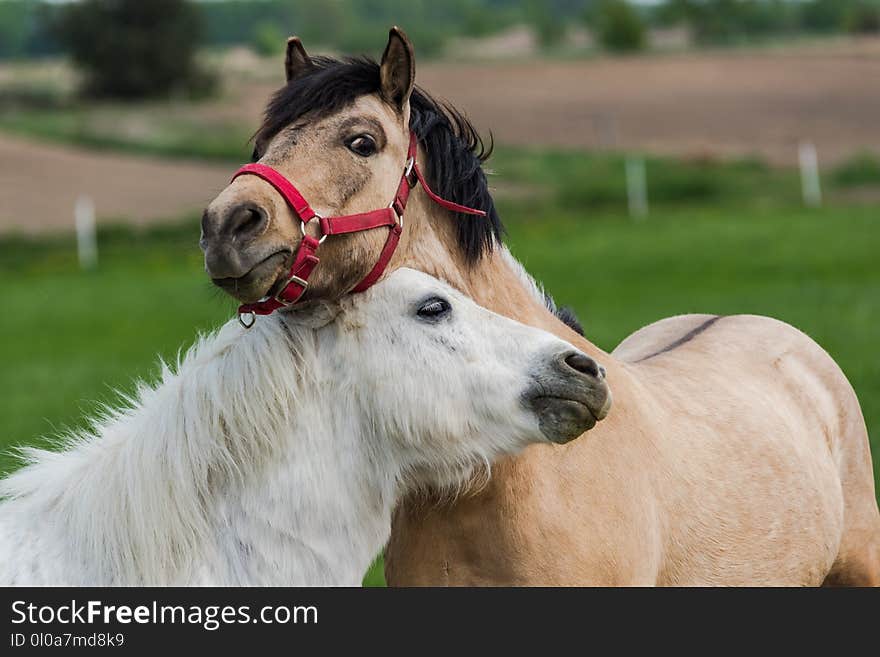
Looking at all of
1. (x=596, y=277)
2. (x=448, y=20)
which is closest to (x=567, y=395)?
(x=596, y=277)

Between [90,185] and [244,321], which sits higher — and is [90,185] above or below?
above

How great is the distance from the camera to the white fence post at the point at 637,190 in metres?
28.2

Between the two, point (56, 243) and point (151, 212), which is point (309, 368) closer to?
point (56, 243)

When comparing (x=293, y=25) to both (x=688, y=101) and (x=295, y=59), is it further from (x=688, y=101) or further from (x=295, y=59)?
(x=295, y=59)

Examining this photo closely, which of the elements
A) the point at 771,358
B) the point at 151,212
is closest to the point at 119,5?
the point at 151,212

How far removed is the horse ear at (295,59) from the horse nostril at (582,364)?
53.5 inches

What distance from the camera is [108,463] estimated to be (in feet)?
13.3

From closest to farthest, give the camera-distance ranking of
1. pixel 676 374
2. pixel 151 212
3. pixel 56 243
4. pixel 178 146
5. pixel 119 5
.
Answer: pixel 676 374
pixel 56 243
pixel 151 212
pixel 178 146
pixel 119 5

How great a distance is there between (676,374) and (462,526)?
4.58ft

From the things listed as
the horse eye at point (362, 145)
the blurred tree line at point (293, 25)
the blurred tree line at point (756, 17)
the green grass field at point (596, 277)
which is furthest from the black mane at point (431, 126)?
the blurred tree line at point (756, 17)

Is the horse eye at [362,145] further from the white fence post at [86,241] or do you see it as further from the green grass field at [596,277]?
the white fence post at [86,241]

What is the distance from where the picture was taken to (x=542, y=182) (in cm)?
3247

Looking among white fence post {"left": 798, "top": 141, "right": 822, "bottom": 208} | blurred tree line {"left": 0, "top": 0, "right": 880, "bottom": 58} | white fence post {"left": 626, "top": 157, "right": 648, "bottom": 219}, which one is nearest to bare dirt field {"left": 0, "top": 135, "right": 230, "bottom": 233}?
white fence post {"left": 626, "top": 157, "right": 648, "bottom": 219}

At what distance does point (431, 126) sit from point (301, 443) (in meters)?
1.12
